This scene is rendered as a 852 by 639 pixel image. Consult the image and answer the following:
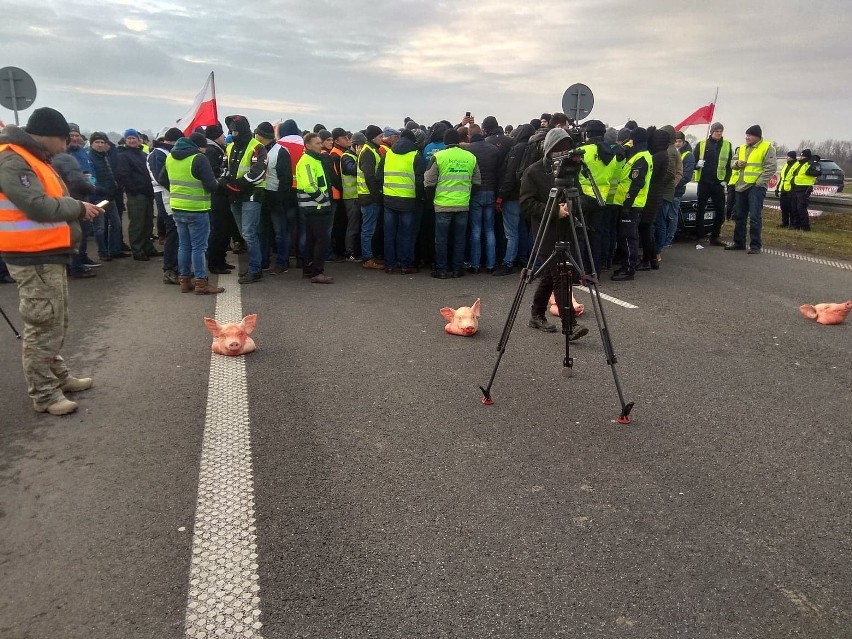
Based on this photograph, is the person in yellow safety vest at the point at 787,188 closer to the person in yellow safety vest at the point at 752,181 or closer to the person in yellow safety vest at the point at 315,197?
the person in yellow safety vest at the point at 752,181

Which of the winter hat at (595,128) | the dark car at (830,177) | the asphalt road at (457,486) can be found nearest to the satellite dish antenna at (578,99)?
the winter hat at (595,128)

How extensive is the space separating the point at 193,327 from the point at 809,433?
18.7 ft

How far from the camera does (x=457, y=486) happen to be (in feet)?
11.3

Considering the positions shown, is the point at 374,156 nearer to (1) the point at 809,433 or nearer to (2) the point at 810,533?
(1) the point at 809,433

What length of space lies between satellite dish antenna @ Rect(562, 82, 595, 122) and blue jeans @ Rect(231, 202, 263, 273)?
6.34 metres

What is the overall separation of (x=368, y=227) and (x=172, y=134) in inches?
151

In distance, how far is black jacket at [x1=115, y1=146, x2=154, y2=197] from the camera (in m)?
9.69

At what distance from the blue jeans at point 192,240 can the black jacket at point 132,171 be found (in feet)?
7.88

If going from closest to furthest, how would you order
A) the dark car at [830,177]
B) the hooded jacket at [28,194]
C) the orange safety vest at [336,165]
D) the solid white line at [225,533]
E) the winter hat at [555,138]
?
1. the solid white line at [225,533]
2. the hooded jacket at [28,194]
3. the winter hat at [555,138]
4. the orange safety vest at [336,165]
5. the dark car at [830,177]

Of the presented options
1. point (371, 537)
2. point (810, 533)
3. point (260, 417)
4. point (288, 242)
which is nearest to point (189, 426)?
point (260, 417)

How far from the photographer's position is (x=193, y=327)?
6.52 meters

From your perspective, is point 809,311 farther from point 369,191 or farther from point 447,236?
point 369,191

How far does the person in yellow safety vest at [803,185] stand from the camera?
13.4m

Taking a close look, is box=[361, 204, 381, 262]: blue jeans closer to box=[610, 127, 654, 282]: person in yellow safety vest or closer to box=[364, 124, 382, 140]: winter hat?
box=[364, 124, 382, 140]: winter hat
